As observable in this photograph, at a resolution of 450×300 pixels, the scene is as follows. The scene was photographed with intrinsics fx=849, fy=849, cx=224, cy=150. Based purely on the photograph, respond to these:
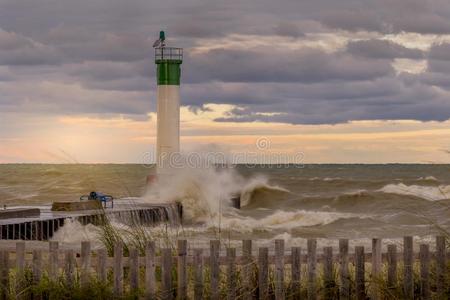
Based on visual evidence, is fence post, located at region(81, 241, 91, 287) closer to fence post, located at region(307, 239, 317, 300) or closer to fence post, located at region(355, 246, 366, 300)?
fence post, located at region(307, 239, 317, 300)

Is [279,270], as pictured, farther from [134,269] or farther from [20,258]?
[20,258]

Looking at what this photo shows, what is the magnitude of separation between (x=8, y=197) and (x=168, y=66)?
23.7m

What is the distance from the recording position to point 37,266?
33.6 ft

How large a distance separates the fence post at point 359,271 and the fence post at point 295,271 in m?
0.73

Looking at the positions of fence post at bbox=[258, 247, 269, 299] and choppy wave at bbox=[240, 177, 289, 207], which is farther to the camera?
choppy wave at bbox=[240, 177, 289, 207]

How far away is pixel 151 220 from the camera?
31.2 metres

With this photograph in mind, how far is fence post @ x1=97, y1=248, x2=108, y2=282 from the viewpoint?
9.91 meters

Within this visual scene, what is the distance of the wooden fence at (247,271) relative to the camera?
9.90m

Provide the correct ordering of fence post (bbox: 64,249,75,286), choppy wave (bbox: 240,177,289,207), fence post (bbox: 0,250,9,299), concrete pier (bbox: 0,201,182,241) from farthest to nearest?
choppy wave (bbox: 240,177,289,207), concrete pier (bbox: 0,201,182,241), fence post (bbox: 0,250,9,299), fence post (bbox: 64,249,75,286)

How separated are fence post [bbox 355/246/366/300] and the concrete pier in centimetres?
903

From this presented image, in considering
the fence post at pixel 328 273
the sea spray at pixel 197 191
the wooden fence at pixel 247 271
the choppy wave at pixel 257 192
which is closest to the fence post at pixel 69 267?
the wooden fence at pixel 247 271

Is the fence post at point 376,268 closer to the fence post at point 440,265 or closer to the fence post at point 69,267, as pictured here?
the fence post at point 440,265

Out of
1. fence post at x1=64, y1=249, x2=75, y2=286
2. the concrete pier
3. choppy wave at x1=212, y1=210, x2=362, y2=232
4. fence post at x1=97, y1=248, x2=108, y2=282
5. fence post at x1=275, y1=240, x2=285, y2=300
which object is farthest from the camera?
choppy wave at x1=212, y1=210, x2=362, y2=232

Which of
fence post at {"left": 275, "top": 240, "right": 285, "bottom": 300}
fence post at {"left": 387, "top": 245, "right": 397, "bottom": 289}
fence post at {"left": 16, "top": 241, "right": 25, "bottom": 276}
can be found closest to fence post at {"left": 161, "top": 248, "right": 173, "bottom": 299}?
fence post at {"left": 275, "top": 240, "right": 285, "bottom": 300}
